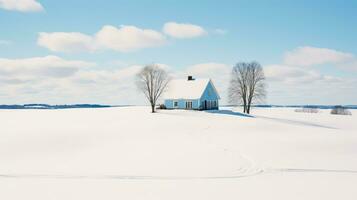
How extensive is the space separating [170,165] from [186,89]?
1836 inches

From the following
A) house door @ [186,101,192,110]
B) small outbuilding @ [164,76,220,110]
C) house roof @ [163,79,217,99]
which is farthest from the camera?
house roof @ [163,79,217,99]

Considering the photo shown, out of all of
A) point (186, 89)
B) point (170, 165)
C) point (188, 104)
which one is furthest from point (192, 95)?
point (170, 165)

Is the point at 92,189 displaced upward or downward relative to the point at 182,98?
downward

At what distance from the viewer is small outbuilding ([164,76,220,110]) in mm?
62562

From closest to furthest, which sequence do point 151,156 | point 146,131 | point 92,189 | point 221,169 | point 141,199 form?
point 141,199, point 92,189, point 221,169, point 151,156, point 146,131

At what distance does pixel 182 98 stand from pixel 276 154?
39638 mm

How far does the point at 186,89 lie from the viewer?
65.6m

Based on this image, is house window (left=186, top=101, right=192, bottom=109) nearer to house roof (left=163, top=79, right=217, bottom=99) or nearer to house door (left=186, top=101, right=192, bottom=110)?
house door (left=186, top=101, right=192, bottom=110)

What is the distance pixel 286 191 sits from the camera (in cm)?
1331

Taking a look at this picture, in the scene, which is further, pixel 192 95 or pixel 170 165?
pixel 192 95

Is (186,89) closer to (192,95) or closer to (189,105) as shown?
(192,95)

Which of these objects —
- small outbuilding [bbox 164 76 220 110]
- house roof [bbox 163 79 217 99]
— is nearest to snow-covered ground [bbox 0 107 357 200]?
small outbuilding [bbox 164 76 220 110]

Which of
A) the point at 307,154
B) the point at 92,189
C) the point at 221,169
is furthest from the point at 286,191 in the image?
the point at 307,154

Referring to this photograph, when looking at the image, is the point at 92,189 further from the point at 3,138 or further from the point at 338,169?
the point at 3,138
